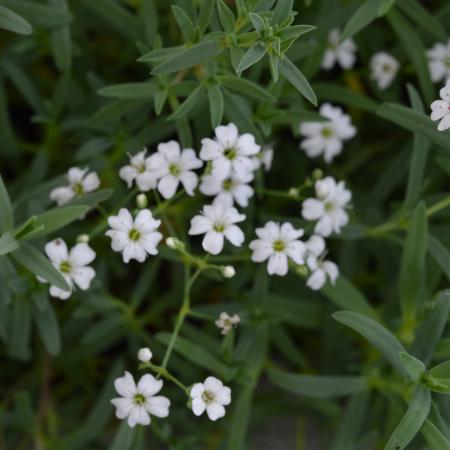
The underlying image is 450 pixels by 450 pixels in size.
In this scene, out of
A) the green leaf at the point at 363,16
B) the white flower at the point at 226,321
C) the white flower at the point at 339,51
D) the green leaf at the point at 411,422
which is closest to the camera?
the green leaf at the point at 411,422

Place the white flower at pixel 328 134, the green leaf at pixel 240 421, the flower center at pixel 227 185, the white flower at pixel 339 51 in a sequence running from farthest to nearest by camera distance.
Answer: the white flower at pixel 339 51, the white flower at pixel 328 134, the green leaf at pixel 240 421, the flower center at pixel 227 185

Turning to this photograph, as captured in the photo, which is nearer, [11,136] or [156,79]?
[156,79]

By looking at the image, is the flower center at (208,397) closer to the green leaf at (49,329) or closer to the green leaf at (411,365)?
the green leaf at (411,365)

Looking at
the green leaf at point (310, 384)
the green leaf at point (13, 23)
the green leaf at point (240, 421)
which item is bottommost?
the green leaf at point (240, 421)

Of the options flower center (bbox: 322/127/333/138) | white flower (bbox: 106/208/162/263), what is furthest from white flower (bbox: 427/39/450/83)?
white flower (bbox: 106/208/162/263)

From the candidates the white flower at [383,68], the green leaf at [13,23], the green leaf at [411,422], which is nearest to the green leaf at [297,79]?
the green leaf at [13,23]

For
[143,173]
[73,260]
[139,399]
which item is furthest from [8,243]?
[139,399]

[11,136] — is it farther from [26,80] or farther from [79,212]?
[79,212]

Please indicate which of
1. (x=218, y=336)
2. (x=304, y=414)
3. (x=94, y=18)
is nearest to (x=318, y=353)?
(x=304, y=414)
